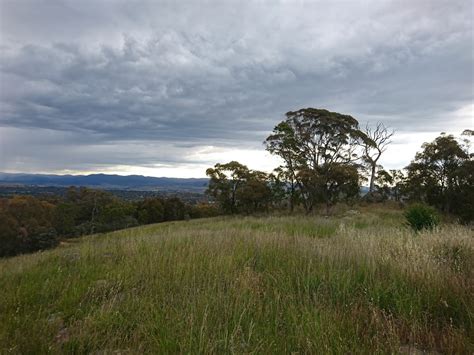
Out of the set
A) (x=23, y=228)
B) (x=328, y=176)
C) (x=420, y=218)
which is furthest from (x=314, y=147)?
(x=23, y=228)

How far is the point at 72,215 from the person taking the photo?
2311 inches

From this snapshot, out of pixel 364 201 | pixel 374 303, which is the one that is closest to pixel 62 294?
pixel 374 303

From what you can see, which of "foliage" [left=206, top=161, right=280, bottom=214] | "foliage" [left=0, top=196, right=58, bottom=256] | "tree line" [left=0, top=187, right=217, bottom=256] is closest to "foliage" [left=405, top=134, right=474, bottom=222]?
"foliage" [left=206, top=161, right=280, bottom=214]

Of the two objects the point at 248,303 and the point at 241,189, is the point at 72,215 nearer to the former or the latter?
the point at 241,189

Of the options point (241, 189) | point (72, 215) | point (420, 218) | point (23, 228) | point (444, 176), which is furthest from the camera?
point (72, 215)

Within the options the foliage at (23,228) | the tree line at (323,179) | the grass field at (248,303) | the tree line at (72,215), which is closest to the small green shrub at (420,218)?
the grass field at (248,303)

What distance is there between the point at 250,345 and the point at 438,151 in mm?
26810

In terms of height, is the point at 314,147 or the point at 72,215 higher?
the point at 314,147

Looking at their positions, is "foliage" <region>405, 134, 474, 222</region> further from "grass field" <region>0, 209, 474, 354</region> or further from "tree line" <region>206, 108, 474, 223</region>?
"grass field" <region>0, 209, 474, 354</region>

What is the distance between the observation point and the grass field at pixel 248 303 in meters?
2.83

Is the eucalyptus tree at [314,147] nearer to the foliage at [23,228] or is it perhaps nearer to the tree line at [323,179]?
the tree line at [323,179]

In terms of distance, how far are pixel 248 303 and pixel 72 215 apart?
63417 mm

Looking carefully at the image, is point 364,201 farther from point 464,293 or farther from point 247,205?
point 464,293

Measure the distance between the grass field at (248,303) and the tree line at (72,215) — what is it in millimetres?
38275
